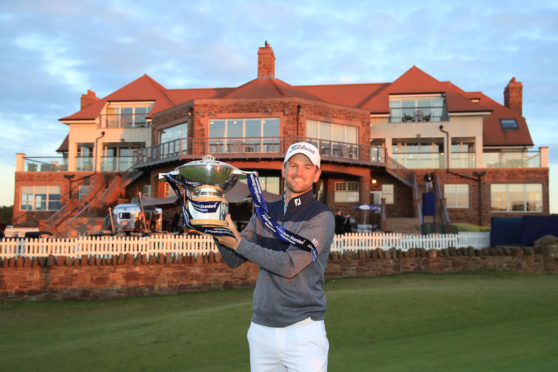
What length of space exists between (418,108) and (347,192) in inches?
306

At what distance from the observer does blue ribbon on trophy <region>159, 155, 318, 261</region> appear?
2752mm

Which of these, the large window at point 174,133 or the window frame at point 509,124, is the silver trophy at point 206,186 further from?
the window frame at point 509,124

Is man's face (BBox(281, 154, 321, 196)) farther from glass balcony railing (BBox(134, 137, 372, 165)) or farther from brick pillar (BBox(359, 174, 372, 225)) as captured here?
brick pillar (BBox(359, 174, 372, 225))

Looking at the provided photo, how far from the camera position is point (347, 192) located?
2934cm

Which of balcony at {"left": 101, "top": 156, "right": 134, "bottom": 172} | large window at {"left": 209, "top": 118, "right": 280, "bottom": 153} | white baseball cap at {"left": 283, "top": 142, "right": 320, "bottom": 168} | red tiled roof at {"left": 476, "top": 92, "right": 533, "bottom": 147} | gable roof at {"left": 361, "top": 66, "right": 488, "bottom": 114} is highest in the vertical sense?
gable roof at {"left": 361, "top": 66, "right": 488, "bottom": 114}

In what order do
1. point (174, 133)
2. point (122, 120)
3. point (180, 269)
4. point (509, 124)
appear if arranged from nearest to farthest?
point (180, 269), point (174, 133), point (509, 124), point (122, 120)

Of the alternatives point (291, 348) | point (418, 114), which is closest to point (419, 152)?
point (418, 114)

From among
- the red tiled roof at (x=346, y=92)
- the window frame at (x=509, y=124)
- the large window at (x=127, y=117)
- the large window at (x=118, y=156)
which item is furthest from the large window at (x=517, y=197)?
the large window at (x=127, y=117)

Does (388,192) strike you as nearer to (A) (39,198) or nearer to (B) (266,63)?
(B) (266,63)

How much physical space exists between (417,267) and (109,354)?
33.2ft

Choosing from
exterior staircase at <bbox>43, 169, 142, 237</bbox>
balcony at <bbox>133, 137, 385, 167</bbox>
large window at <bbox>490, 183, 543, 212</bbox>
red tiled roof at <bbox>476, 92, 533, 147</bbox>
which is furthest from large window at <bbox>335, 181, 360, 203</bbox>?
exterior staircase at <bbox>43, 169, 142, 237</bbox>

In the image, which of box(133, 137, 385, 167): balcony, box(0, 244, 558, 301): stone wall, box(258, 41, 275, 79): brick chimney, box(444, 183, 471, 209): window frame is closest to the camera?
box(0, 244, 558, 301): stone wall

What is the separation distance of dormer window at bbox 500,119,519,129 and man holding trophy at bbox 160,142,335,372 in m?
35.2

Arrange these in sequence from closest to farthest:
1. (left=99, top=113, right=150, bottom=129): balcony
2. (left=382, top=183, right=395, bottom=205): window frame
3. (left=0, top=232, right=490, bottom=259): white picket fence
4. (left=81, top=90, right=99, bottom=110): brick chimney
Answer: (left=0, top=232, right=490, bottom=259): white picket fence < (left=382, top=183, right=395, bottom=205): window frame < (left=99, top=113, right=150, bottom=129): balcony < (left=81, top=90, right=99, bottom=110): brick chimney
